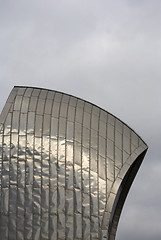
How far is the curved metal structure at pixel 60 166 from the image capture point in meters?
13.8

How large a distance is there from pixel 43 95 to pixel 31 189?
4224mm

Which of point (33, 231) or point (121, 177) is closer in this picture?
point (33, 231)

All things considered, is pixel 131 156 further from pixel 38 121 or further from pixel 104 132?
pixel 38 121

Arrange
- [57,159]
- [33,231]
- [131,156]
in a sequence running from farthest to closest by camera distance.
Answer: [131,156], [57,159], [33,231]

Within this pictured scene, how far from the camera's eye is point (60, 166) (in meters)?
14.5

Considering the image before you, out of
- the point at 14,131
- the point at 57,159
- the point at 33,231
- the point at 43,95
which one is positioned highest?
the point at 43,95

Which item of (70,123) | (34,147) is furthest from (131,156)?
(34,147)

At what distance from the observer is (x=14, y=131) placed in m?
14.9

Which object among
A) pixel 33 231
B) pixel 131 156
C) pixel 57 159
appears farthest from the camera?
pixel 131 156

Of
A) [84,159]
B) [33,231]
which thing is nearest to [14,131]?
[84,159]

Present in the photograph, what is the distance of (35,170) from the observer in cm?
1429

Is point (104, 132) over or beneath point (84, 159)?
over

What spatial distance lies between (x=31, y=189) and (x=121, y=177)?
11.6ft

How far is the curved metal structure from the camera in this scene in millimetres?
13805
